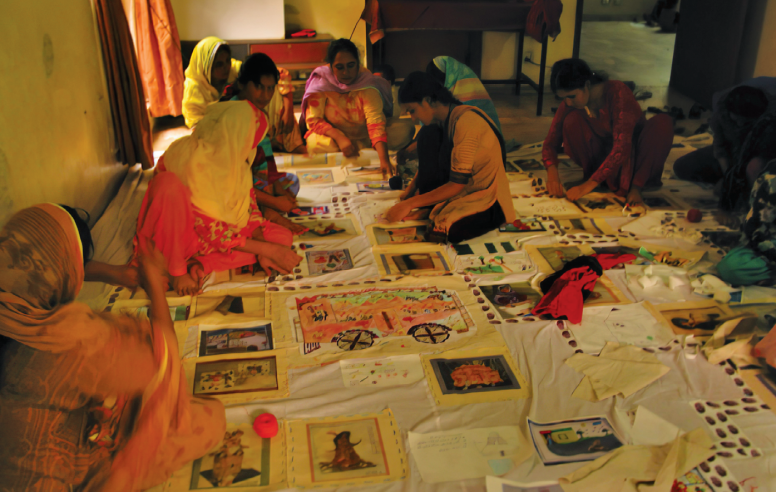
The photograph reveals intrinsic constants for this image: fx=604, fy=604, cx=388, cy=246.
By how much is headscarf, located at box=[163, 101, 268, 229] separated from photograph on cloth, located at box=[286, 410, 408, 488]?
96 centimetres

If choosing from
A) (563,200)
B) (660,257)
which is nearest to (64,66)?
(563,200)

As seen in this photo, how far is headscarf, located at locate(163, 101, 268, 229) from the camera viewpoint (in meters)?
2.15

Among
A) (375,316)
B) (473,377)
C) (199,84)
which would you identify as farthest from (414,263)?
(199,84)

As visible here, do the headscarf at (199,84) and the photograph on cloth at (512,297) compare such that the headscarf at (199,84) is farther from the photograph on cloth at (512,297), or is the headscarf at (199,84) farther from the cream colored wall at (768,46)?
→ the cream colored wall at (768,46)

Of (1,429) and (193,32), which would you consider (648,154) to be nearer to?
(1,429)

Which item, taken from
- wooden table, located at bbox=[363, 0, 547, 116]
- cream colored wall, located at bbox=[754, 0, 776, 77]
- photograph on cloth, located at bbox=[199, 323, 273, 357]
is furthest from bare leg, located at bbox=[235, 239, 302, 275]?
cream colored wall, located at bbox=[754, 0, 776, 77]

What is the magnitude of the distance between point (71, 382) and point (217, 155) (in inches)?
43.8

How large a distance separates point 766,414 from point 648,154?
1639mm

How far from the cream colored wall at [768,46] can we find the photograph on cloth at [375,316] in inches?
122

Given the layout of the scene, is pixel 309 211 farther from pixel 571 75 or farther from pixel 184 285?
pixel 571 75

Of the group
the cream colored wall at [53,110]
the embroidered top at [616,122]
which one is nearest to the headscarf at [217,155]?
the cream colored wall at [53,110]

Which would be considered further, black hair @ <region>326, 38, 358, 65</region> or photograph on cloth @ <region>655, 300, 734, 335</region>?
black hair @ <region>326, 38, 358, 65</region>

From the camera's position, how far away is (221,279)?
2.35 meters

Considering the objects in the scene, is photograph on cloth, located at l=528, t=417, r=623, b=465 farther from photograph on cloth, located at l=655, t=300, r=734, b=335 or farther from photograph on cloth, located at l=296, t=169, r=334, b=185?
photograph on cloth, located at l=296, t=169, r=334, b=185
